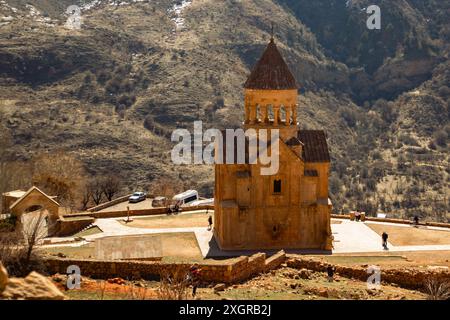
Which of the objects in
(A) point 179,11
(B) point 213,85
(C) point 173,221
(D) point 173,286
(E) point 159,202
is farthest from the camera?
(A) point 179,11

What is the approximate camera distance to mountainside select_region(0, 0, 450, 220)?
61.0 metres

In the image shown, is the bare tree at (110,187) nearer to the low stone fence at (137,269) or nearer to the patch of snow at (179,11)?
the low stone fence at (137,269)

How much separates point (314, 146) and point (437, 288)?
400 inches

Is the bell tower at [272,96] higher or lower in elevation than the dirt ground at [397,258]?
higher

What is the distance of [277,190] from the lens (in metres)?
28.6

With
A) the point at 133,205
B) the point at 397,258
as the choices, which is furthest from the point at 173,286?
the point at 133,205

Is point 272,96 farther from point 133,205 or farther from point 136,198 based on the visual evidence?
point 136,198

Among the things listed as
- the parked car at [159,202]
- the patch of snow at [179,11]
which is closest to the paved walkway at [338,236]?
the parked car at [159,202]

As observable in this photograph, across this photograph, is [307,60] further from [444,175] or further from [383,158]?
[444,175]

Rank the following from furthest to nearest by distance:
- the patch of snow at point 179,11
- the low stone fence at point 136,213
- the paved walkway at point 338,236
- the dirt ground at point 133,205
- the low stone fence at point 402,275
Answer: the patch of snow at point 179,11
the dirt ground at point 133,205
the low stone fence at point 136,213
the paved walkway at point 338,236
the low stone fence at point 402,275

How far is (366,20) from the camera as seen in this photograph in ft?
326

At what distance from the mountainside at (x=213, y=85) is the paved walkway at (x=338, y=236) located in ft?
75.0

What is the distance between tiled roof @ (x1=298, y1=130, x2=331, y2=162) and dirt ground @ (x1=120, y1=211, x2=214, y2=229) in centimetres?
603

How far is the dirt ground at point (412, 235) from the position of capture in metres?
29.6
